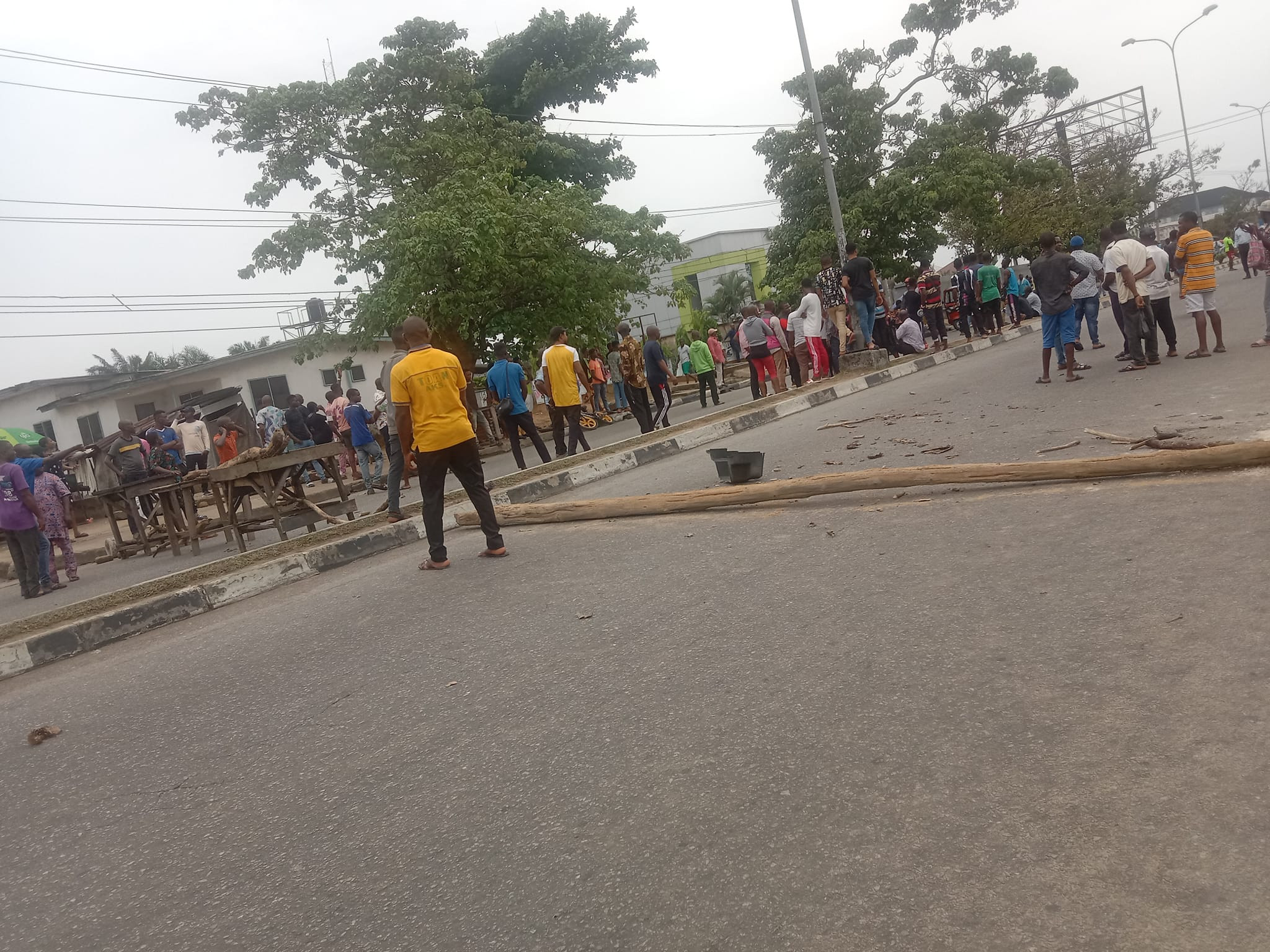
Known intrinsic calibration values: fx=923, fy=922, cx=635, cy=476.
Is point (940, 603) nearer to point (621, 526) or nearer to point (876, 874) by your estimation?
point (876, 874)

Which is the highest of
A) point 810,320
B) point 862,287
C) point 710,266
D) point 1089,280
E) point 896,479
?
point 710,266

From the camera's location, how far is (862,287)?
16.0m

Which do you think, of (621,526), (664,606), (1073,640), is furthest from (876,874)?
(621,526)

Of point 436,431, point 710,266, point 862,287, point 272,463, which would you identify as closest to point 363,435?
point 272,463

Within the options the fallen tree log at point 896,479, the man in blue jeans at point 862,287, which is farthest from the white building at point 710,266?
the fallen tree log at point 896,479

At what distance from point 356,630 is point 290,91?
67.1ft

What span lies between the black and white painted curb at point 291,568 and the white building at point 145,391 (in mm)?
23910

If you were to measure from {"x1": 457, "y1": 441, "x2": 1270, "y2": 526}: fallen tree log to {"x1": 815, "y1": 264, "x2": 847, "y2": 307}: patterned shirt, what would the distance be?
10062 mm

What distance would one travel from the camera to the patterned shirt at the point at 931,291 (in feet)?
67.7

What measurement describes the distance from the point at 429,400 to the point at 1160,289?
856 centimetres

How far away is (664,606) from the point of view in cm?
472

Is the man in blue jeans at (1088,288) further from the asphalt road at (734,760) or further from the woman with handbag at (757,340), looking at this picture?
the asphalt road at (734,760)

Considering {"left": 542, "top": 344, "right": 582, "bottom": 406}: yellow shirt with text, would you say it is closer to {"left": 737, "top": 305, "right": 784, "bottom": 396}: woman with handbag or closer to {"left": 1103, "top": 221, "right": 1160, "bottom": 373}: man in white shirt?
{"left": 737, "top": 305, "right": 784, "bottom": 396}: woman with handbag

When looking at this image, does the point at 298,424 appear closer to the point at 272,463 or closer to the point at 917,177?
the point at 272,463
